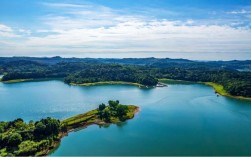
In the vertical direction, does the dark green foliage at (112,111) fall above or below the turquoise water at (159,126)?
above

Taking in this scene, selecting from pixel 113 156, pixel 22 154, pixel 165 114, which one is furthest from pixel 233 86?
pixel 22 154

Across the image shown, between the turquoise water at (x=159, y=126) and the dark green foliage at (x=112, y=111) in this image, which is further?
the dark green foliage at (x=112, y=111)

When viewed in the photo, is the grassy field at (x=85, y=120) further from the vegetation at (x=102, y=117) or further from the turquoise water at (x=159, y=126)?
the turquoise water at (x=159, y=126)

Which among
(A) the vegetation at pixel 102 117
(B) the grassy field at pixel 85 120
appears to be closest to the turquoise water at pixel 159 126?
(B) the grassy field at pixel 85 120

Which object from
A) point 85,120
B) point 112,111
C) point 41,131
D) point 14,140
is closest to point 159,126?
point 112,111

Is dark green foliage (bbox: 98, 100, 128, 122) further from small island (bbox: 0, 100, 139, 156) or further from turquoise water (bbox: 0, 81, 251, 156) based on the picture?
turquoise water (bbox: 0, 81, 251, 156)

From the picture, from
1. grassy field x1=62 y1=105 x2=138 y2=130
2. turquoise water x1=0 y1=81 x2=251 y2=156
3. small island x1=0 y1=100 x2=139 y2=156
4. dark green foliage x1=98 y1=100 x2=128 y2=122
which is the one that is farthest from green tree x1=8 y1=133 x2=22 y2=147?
dark green foliage x1=98 y1=100 x2=128 y2=122
